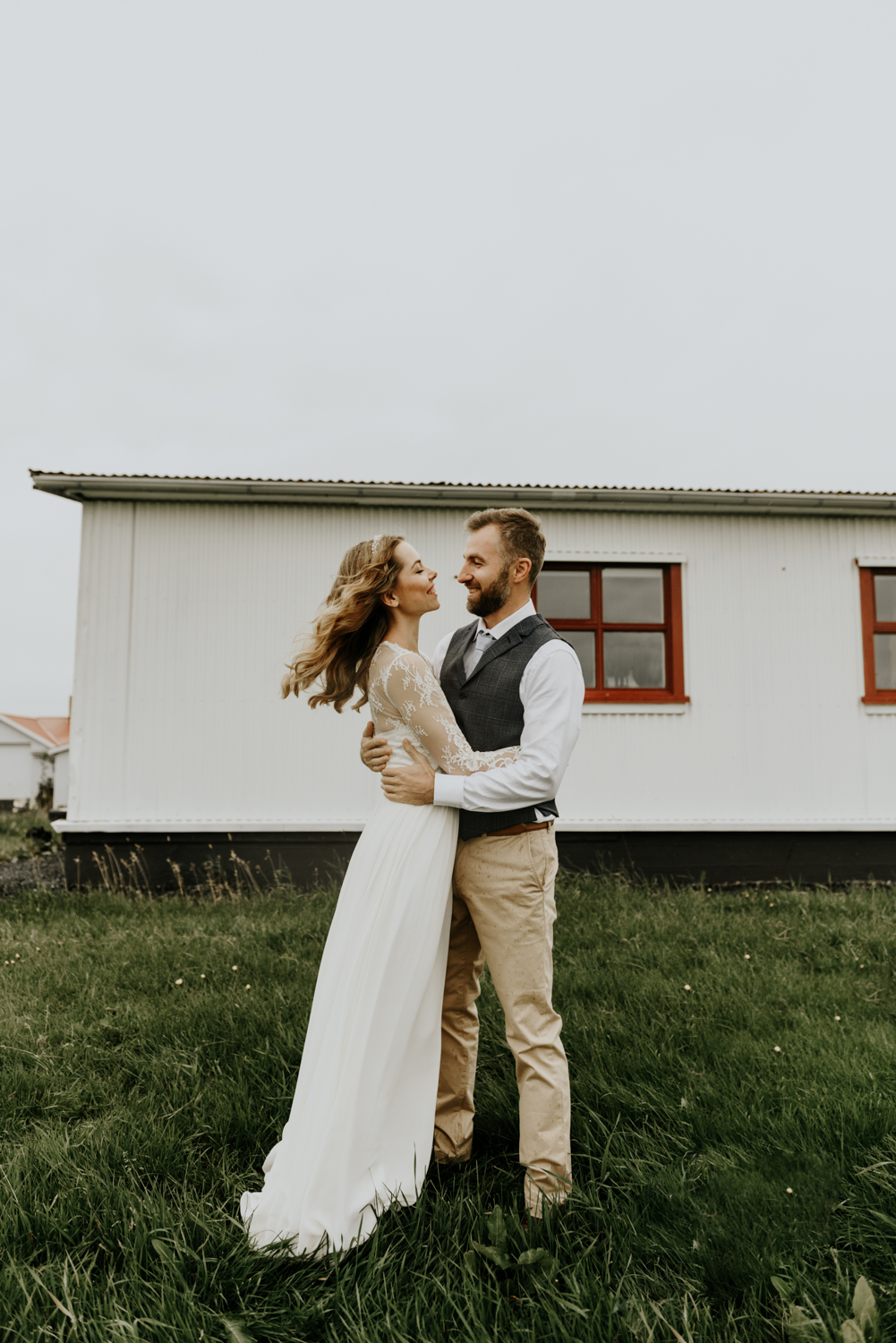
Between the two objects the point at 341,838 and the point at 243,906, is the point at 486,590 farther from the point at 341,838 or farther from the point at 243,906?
the point at 341,838

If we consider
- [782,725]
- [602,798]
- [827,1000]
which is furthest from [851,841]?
[827,1000]

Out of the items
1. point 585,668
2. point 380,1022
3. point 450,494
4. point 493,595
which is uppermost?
point 450,494

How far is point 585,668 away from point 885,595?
3688 mm

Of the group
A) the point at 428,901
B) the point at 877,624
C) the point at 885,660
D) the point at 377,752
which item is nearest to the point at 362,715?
the point at 377,752

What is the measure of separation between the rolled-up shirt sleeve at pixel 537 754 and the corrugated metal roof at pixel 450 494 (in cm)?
542

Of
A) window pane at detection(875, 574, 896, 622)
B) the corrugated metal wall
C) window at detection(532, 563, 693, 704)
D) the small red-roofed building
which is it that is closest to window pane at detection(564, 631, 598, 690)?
window at detection(532, 563, 693, 704)

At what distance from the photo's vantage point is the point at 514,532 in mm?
2570

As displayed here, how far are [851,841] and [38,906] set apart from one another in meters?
7.57

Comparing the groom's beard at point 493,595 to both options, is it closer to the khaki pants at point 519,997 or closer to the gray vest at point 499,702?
the gray vest at point 499,702

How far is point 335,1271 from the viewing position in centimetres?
198

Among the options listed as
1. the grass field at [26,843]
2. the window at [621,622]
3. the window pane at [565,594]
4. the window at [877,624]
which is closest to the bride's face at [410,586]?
the window at [621,622]

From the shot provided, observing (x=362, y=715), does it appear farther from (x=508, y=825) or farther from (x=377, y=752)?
(x=508, y=825)

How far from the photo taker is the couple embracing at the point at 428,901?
7.21ft

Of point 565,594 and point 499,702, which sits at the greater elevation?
point 565,594
